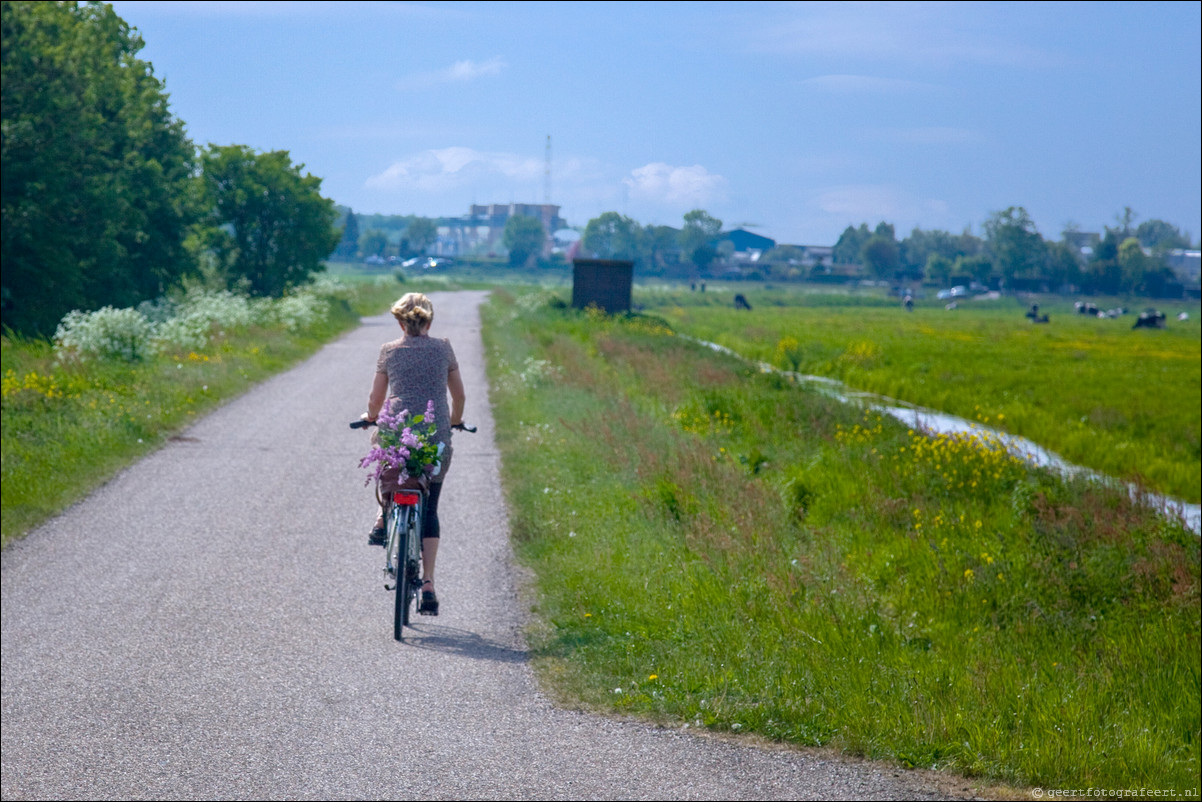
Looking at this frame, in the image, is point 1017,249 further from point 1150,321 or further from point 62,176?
point 62,176

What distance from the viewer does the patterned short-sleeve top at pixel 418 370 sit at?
2482 mm

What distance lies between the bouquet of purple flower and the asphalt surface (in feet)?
1.84

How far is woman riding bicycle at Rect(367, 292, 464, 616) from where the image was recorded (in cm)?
235

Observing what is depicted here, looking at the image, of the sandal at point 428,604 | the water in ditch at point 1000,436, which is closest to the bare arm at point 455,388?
the sandal at point 428,604

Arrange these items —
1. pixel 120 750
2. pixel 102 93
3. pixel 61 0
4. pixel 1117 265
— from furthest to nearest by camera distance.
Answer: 1. pixel 1117 265
2. pixel 61 0
3. pixel 102 93
4. pixel 120 750

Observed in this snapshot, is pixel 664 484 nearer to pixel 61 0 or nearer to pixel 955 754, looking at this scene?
pixel 955 754

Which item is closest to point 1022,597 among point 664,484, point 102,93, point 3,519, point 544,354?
point 664,484

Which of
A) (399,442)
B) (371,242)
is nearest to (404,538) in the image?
(399,442)

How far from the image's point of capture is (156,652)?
750cm

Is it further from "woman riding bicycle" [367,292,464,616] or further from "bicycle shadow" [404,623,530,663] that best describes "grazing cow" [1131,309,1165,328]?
"woman riding bicycle" [367,292,464,616]

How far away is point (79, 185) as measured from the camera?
3141 cm

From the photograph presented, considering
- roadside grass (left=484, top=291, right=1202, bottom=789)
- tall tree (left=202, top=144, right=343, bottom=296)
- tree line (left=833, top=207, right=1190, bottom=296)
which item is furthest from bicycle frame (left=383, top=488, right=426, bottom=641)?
tree line (left=833, top=207, right=1190, bottom=296)

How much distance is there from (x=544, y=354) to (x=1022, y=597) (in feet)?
21.9

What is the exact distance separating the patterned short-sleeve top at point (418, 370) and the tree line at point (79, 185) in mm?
16123
